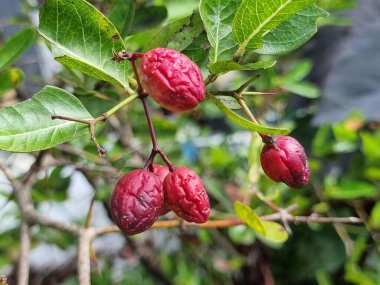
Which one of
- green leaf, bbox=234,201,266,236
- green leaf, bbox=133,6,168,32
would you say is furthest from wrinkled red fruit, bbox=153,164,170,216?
green leaf, bbox=133,6,168,32

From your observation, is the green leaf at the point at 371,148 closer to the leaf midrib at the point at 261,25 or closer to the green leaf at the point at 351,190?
the green leaf at the point at 351,190

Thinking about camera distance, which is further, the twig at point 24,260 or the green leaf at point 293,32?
the twig at point 24,260

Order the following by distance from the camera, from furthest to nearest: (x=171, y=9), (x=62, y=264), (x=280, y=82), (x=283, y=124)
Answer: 1. (x=62, y=264)
2. (x=283, y=124)
3. (x=280, y=82)
4. (x=171, y=9)

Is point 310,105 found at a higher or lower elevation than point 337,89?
lower

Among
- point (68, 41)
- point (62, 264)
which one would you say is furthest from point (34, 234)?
point (68, 41)

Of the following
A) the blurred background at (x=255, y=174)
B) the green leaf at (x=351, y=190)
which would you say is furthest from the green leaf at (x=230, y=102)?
the green leaf at (x=351, y=190)

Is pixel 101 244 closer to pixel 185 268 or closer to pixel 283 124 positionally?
pixel 185 268
